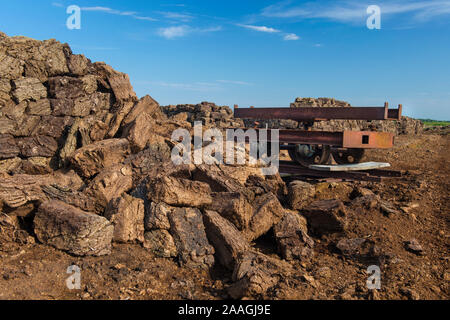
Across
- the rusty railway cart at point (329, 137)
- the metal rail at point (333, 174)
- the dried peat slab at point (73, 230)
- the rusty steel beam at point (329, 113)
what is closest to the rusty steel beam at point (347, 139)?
the rusty railway cart at point (329, 137)

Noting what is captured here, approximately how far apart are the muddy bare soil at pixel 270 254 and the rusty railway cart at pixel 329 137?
2.60 metres

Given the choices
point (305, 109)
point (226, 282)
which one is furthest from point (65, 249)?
point (305, 109)

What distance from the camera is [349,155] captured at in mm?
9633

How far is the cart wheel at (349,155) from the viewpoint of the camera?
9430 millimetres

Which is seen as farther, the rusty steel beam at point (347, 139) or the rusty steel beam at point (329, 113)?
the rusty steel beam at point (347, 139)

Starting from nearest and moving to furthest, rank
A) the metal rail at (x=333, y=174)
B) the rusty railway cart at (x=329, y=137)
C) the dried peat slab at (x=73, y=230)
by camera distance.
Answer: the dried peat slab at (x=73, y=230) < the rusty railway cart at (x=329, y=137) < the metal rail at (x=333, y=174)

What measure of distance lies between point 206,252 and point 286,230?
1.43 metres

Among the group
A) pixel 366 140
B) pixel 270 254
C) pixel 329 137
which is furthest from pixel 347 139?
pixel 270 254

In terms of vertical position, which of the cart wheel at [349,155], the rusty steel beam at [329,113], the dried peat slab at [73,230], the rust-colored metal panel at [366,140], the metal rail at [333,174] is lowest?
the dried peat slab at [73,230]

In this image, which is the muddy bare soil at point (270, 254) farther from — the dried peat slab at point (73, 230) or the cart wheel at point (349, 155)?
the cart wheel at point (349, 155)

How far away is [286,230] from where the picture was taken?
17.7 ft

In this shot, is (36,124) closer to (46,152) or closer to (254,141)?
(46,152)

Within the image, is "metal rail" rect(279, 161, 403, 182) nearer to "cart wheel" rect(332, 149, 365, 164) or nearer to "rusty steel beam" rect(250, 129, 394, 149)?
"cart wheel" rect(332, 149, 365, 164)
